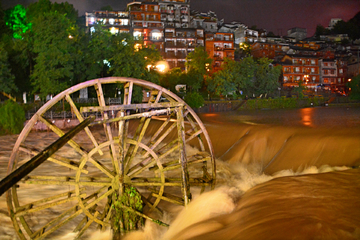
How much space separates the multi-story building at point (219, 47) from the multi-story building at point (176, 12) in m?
10.6

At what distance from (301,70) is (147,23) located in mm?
41788

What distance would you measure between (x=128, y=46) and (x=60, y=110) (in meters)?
11.0

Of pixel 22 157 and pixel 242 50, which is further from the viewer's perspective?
pixel 242 50

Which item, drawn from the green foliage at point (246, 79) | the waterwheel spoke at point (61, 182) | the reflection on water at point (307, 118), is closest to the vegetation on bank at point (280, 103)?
the green foliage at point (246, 79)

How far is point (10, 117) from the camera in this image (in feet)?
94.0

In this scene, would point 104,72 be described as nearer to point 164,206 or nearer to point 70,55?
point 70,55

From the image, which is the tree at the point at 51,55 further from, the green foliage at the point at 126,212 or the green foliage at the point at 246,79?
the green foliage at the point at 126,212

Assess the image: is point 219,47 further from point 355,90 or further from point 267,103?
point 267,103

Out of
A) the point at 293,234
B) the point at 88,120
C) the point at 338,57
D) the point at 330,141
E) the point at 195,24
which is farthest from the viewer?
the point at 195,24

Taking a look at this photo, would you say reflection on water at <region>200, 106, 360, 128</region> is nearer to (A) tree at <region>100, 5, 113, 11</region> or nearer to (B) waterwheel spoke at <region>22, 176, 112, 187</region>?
(B) waterwheel spoke at <region>22, 176, 112, 187</region>

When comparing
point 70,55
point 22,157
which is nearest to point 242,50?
point 70,55

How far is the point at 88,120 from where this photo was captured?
7008 millimetres

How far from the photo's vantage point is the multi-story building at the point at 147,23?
80250 mm

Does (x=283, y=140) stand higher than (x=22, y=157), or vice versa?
(x=283, y=140)
